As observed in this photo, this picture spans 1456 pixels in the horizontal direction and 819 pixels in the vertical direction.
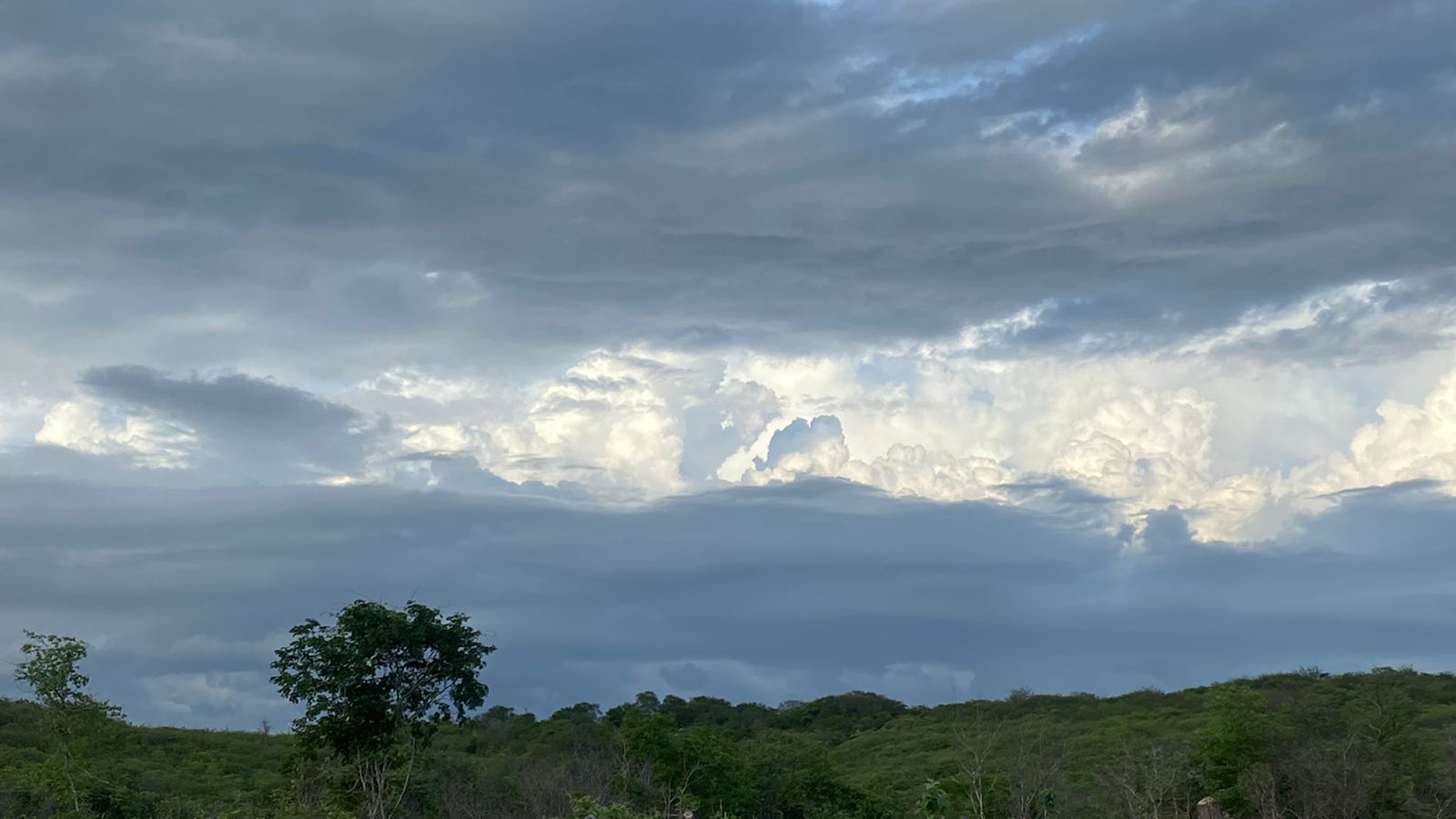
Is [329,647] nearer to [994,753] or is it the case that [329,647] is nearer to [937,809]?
[937,809]

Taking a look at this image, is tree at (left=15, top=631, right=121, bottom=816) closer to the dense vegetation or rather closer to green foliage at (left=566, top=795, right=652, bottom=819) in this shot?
the dense vegetation

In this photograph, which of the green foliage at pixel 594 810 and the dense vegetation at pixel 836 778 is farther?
the dense vegetation at pixel 836 778

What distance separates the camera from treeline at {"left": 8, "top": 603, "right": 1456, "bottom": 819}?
162 feet

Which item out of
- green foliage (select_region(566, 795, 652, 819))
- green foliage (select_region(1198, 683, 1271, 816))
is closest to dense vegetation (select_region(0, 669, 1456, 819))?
green foliage (select_region(1198, 683, 1271, 816))

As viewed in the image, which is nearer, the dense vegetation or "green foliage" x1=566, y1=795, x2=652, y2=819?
"green foliage" x1=566, y1=795, x2=652, y2=819

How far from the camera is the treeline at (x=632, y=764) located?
1944 inches

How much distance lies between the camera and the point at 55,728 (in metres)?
39.9

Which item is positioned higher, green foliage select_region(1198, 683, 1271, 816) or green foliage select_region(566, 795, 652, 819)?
green foliage select_region(1198, 683, 1271, 816)

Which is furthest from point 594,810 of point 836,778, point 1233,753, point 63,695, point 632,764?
point 836,778

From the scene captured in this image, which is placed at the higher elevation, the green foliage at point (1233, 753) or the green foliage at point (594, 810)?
the green foliage at point (1233, 753)

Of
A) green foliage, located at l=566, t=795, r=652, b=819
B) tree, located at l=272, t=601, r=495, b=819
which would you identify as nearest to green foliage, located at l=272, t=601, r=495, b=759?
tree, located at l=272, t=601, r=495, b=819

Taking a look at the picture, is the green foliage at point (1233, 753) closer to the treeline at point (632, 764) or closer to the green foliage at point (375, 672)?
the treeline at point (632, 764)

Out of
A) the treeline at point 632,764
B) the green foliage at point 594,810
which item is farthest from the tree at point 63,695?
the green foliage at point 594,810

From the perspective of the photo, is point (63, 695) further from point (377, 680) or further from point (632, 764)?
point (632, 764)
